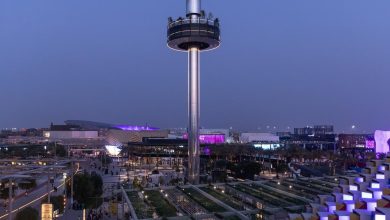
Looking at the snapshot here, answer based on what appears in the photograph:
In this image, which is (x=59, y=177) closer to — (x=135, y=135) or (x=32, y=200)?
(x=32, y=200)

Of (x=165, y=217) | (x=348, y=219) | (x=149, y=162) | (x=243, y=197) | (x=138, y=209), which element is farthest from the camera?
(x=149, y=162)

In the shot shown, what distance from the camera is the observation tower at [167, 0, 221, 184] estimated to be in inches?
2793

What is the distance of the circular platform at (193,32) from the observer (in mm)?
71375

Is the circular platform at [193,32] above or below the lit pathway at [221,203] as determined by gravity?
above

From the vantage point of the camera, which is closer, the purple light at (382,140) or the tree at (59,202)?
the purple light at (382,140)

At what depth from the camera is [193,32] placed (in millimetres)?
71188

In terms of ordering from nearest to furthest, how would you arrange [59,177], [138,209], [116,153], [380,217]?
1. [380,217]
2. [138,209]
3. [59,177]
4. [116,153]

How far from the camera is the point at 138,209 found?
29234 millimetres

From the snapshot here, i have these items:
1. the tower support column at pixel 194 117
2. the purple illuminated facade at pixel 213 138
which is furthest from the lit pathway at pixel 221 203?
the purple illuminated facade at pixel 213 138

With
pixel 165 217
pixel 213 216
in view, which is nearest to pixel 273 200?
pixel 213 216

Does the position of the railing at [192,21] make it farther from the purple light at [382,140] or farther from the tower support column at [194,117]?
the purple light at [382,140]

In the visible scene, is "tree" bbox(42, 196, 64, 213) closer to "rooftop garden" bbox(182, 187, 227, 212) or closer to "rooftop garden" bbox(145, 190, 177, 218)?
"rooftop garden" bbox(145, 190, 177, 218)

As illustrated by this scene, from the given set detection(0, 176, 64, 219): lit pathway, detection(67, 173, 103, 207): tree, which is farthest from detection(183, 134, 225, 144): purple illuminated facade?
detection(67, 173, 103, 207): tree

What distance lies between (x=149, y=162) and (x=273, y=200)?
95433 millimetres
